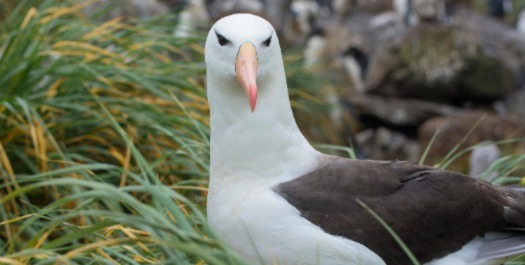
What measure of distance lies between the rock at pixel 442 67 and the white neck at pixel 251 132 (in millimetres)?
8189

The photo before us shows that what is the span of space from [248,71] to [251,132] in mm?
217

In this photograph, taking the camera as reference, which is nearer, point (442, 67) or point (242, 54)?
point (242, 54)

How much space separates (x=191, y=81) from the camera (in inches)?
159

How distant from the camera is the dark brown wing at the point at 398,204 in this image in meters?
2.24

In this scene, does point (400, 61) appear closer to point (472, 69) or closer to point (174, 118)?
point (472, 69)

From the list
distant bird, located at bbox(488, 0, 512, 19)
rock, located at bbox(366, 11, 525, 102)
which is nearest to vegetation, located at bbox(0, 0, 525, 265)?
rock, located at bbox(366, 11, 525, 102)

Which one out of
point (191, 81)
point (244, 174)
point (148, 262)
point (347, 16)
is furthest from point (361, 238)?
point (347, 16)

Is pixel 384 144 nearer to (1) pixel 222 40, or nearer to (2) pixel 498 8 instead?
(2) pixel 498 8

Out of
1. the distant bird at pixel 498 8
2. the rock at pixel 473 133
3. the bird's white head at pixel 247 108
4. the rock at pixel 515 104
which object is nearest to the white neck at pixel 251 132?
the bird's white head at pixel 247 108

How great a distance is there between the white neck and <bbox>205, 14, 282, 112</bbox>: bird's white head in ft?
0.04

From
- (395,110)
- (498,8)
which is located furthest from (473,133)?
(498,8)

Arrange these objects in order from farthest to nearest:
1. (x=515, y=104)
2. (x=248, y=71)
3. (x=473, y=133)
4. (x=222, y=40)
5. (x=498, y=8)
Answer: (x=498, y=8)
(x=515, y=104)
(x=473, y=133)
(x=222, y=40)
(x=248, y=71)

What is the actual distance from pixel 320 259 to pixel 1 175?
4.83 feet

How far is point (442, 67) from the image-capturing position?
10359 millimetres
